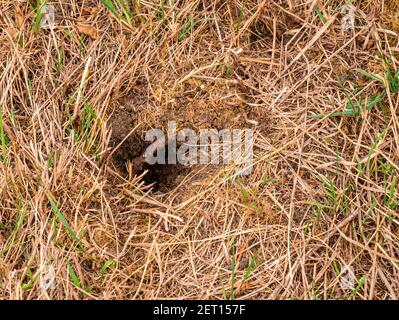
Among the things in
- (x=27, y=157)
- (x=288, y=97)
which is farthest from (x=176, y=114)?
(x=27, y=157)

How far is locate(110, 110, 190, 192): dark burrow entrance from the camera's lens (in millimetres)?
2588

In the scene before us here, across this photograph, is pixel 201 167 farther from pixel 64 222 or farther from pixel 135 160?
pixel 64 222

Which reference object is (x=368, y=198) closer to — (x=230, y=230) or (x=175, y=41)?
(x=230, y=230)

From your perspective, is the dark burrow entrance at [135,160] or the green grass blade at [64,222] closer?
the green grass blade at [64,222]

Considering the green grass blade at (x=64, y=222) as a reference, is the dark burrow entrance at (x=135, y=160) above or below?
above

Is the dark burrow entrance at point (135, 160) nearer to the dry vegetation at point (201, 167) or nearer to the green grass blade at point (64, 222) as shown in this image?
the dry vegetation at point (201, 167)

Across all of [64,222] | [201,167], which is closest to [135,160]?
[201,167]

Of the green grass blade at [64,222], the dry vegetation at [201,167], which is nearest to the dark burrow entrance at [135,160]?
the dry vegetation at [201,167]

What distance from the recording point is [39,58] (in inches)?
105

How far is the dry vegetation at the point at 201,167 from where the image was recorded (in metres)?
2.36

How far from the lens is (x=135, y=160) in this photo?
8.54 feet

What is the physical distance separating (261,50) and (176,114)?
51cm

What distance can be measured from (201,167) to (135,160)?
300mm

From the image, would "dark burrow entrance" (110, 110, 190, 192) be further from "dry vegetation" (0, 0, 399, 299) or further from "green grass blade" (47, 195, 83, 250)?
"green grass blade" (47, 195, 83, 250)
